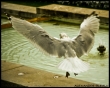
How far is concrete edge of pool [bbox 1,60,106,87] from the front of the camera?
3732 mm

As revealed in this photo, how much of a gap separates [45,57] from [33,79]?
173 cm

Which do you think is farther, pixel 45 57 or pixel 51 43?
pixel 45 57

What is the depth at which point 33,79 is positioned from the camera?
3.91 metres

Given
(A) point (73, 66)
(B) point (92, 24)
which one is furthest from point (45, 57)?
(A) point (73, 66)

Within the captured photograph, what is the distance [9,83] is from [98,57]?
229cm

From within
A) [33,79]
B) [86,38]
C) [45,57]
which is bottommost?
[45,57]

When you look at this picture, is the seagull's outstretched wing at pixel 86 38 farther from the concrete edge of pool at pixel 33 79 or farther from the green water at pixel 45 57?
the green water at pixel 45 57

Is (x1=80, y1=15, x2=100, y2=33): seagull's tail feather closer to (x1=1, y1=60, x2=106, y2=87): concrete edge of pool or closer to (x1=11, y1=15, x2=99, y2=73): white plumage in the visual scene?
(x1=11, y1=15, x2=99, y2=73): white plumage

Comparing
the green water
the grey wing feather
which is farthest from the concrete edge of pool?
the green water

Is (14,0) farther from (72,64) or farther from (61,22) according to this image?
(72,64)

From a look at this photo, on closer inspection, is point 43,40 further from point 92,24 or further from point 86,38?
point 92,24

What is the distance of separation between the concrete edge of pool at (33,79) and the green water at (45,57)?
31.2 inches

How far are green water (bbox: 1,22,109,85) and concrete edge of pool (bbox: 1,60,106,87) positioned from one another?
0.79 metres

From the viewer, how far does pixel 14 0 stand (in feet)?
39.4
